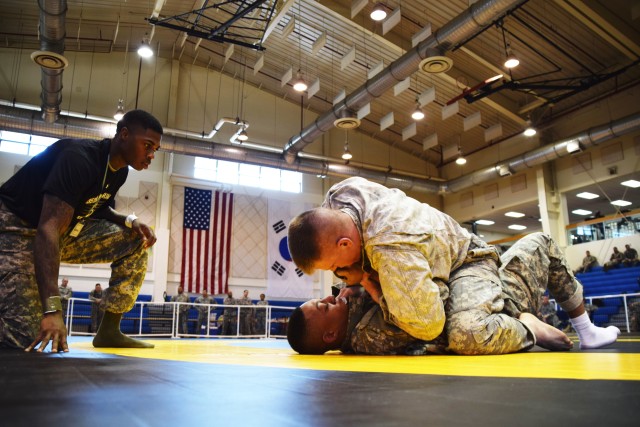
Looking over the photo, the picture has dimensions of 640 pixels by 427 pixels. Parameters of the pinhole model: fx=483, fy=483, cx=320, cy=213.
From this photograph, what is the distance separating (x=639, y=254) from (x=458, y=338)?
12.8 metres

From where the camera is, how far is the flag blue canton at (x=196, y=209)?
46.6 feet

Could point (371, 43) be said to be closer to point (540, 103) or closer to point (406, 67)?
point (406, 67)

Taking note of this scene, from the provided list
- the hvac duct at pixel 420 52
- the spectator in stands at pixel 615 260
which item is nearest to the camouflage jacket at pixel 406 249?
the hvac duct at pixel 420 52

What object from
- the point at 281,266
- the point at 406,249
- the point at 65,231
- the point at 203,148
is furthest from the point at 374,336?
the point at 281,266

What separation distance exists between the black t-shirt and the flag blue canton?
12.1 m

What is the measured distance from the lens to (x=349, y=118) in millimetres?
10930

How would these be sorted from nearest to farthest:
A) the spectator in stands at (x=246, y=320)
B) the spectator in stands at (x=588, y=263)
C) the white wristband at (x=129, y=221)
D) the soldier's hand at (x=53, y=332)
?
the soldier's hand at (x=53, y=332), the white wristband at (x=129, y=221), the spectator in stands at (x=588, y=263), the spectator in stands at (x=246, y=320)

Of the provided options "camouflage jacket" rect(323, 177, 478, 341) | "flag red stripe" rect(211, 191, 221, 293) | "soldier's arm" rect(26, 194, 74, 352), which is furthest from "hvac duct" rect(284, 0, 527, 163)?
"soldier's arm" rect(26, 194, 74, 352)

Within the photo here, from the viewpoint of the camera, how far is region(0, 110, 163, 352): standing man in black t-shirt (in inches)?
72.5

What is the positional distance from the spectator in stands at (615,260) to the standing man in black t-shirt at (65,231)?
12.6m

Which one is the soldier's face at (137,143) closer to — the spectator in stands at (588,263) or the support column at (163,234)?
the support column at (163,234)

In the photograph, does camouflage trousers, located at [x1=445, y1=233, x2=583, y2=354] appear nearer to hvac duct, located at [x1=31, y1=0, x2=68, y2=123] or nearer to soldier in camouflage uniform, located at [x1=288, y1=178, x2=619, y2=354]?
soldier in camouflage uniform, located at [x1=288, y1=178, x2=619, y2=354]

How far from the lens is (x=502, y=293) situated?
2129 mm

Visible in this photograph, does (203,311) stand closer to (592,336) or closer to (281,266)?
(281,266)
